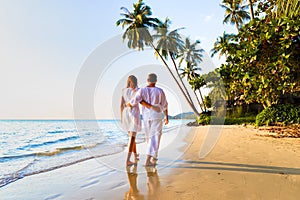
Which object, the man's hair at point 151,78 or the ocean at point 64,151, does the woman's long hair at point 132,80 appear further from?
the ocean at point 64,151

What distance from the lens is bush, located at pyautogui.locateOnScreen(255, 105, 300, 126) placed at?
12055 mm

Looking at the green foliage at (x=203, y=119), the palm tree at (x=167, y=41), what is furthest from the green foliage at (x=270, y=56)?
the palm tree at (x=167, y=41)

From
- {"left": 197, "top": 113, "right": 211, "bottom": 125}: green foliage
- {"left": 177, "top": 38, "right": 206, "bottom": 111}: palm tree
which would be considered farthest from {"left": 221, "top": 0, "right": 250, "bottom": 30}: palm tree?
{"left": 197, "top": 113, "right": 211, "bottom": 125}: green foliage

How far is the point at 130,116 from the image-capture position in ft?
12.2

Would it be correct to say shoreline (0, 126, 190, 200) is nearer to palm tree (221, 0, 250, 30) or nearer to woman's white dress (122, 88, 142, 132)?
woman's white dress (122, 88, 142, 132)

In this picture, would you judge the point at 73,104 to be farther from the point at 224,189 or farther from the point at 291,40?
the point at 291,40

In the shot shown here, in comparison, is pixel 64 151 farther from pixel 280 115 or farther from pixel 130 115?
pixel 280 115

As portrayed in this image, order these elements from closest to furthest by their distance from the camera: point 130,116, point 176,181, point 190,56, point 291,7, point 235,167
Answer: point 176,181, point 235,167, point 130,116, point 291,7, point 190,56

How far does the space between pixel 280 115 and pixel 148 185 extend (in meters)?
13.0

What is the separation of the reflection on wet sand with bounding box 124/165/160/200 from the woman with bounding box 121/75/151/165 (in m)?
0.48

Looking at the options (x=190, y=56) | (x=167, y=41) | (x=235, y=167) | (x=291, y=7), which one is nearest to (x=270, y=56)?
(x=291, y=7)

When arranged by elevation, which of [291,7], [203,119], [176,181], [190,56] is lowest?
[176,181]

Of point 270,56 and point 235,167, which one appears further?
point 270,56

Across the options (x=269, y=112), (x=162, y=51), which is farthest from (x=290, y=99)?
(x=162, y=51)
